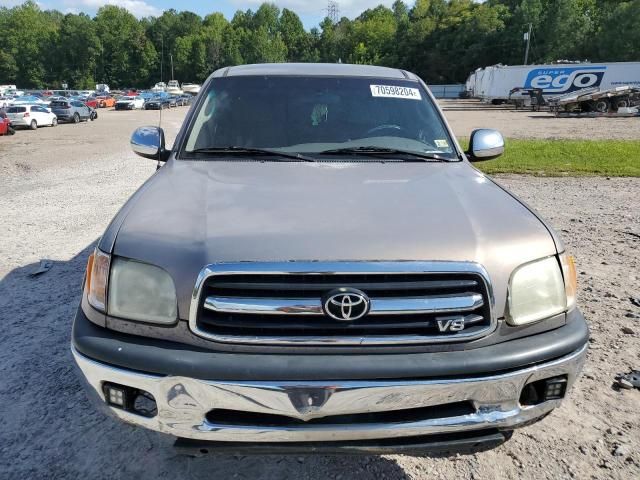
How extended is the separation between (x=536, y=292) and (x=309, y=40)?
133092 mm

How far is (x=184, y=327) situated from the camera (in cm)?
193

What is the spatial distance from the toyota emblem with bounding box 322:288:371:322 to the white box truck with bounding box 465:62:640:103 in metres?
44.0

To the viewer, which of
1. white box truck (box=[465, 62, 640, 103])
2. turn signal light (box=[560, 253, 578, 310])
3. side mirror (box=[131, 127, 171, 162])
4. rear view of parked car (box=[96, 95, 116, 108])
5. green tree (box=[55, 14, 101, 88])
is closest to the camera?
turn signal light (box=[560, 253, 578, 310])

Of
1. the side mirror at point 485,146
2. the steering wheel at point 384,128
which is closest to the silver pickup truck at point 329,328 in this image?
the steering wheel at point 384,128

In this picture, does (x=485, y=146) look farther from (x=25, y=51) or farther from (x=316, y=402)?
(x=25, y=51)

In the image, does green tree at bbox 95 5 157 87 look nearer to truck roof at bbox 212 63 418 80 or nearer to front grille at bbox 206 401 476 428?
truck roof at bbox 212 63 418 80

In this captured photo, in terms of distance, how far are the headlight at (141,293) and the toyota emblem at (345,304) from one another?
579mm

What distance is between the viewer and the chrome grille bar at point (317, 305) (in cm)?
187

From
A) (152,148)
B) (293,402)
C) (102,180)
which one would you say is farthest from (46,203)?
(293,402)

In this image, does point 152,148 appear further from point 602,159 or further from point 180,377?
point 602,159

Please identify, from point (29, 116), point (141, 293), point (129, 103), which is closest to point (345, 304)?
point (141, 293)

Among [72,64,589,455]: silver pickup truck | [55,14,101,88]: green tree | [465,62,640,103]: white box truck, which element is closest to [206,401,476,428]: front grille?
[72,64,589,455]: silver pickup truck

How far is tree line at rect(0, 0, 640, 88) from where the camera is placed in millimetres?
70562

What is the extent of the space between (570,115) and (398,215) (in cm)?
3321
